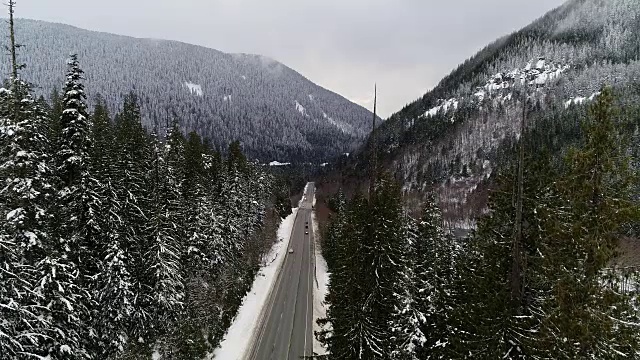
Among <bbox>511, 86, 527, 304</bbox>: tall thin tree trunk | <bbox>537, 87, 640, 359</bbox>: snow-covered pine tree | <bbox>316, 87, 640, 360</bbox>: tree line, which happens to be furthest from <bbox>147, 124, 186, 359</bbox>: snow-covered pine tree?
<bbox>537, 87, 640, 359</bbox>: snow-covered pine tree

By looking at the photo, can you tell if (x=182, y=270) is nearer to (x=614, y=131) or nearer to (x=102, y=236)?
(x=102, y=236)

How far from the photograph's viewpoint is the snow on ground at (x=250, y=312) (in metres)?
34.0

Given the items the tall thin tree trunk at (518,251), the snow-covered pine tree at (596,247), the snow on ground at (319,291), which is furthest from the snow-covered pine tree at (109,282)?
the snow-covered pine tree at (596,247)

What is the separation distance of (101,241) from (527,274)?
2229cm

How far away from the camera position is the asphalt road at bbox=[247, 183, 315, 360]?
35.0m

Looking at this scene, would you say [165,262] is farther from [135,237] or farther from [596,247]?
[596,247]

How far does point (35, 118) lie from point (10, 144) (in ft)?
4.94

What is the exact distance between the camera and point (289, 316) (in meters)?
43.0

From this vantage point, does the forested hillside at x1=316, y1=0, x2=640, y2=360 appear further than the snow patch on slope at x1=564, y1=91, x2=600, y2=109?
No

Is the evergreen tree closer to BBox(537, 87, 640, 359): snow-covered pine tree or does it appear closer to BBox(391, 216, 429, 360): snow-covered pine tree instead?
BBox(391, 216, 429, 360): snow-covered pine tree

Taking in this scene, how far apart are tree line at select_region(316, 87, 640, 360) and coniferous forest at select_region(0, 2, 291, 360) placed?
40.0 feet

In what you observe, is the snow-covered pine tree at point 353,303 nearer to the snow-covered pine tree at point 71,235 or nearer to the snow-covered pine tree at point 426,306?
the snow-covered pine tree at point 426,306

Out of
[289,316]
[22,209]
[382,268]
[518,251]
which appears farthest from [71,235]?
[289,316]

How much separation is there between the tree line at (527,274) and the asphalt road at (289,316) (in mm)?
11070
